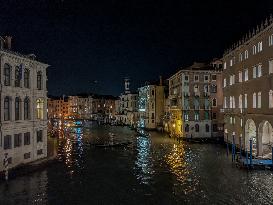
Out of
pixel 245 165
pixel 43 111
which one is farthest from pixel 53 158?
pixel 245 165

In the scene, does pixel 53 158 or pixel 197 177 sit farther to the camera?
pixel 53 158

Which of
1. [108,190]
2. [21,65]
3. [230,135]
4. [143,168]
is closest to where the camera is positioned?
[108,190]

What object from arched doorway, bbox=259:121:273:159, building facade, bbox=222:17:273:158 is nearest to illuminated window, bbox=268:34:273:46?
building facade, bbox=222:17:273:158

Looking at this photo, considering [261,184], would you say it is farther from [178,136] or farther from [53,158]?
[178,136]

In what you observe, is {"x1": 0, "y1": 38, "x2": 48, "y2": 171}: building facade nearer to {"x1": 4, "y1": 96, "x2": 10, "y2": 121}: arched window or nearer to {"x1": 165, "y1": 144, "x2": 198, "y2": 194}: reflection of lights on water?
{"x1": 4, "y1": 96, "x2": 10, "y2": 121}: arched window

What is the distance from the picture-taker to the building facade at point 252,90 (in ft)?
130

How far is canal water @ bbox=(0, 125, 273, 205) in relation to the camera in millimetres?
26016

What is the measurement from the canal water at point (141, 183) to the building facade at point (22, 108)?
3270 millimetres

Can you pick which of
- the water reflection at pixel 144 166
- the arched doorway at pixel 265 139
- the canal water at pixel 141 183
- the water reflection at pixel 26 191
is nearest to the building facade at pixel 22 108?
the canal water at pixel 141 183

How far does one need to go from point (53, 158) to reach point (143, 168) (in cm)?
1196

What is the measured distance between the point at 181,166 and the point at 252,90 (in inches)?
560

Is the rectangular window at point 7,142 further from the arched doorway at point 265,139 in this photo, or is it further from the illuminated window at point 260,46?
the illuminated window at point 260,46

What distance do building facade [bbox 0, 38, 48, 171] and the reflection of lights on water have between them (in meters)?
16.1

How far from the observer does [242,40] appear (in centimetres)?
4897
